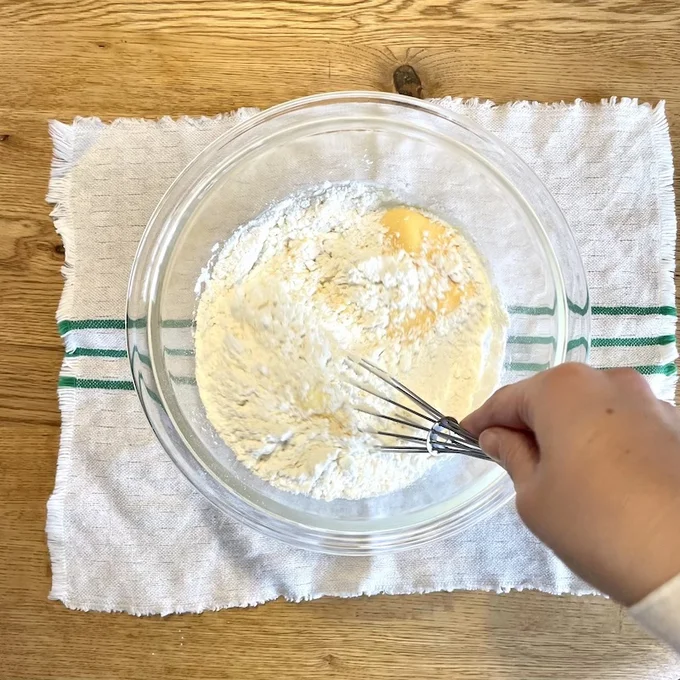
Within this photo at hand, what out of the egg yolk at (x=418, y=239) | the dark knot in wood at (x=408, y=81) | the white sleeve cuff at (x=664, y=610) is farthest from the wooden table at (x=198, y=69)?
the white sleeve cuff at (x=664, y=610)

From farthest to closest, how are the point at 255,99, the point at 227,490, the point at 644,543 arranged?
the point at 255,99 → the point at 227,490 → the point at 644,543

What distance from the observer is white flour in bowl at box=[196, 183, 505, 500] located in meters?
0.75

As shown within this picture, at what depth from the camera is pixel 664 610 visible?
385mm

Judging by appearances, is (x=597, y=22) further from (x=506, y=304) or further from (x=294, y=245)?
(x=294, y=245)

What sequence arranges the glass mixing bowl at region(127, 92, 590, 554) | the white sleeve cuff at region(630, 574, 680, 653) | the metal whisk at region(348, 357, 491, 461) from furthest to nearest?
the glass mixing bowl at region(127, 92, 590, 554)
the metal whisk at region(348, 357, 491, 461)
the white sleeve cuff at region(630, 574, 680, 653)

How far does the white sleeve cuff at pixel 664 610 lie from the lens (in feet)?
1.25

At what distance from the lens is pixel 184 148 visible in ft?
2.75

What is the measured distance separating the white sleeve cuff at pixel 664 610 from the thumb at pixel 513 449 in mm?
113

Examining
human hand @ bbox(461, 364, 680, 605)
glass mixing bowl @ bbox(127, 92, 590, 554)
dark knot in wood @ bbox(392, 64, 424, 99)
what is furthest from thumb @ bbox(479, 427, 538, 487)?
dark knot in wood @ bbox(392, 64, 424, 99)

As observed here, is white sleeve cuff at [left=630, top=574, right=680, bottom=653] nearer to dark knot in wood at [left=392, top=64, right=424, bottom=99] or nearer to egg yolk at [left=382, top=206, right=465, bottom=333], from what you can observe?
egg yolk at [left=382, top=206, right=465, bottom=333]

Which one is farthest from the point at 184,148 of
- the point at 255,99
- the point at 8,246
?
the point at 8,246

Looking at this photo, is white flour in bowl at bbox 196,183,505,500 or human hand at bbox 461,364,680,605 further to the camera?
white flour in bowl at bbox 196,183,505,500

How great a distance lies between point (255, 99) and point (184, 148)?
12 centimetres

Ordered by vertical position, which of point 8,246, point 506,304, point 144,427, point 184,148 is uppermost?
point 184,148
